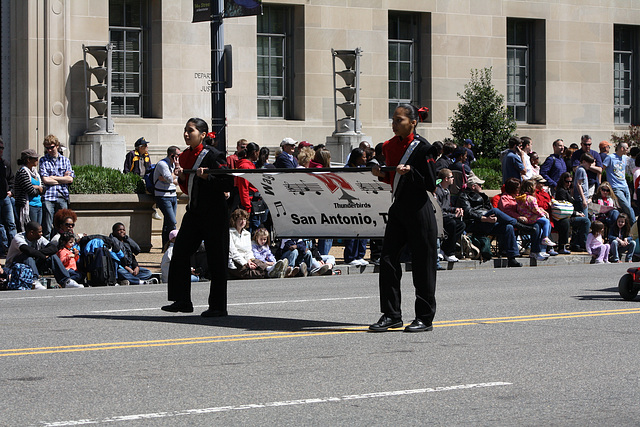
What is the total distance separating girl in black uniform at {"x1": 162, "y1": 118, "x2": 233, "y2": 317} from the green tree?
753 inches

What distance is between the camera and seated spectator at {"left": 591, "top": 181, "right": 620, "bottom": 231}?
2167 centimetres

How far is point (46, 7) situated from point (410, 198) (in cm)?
1688

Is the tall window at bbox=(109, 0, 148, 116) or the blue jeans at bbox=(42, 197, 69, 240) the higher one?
the tall window at bbox=(109, 0, 148, 116)

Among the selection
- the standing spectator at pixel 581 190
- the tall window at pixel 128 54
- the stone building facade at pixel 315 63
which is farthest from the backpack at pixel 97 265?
the tall window at pixel 128 54

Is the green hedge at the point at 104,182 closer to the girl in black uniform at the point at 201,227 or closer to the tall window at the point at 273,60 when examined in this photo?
the tall window at the point at 273,60

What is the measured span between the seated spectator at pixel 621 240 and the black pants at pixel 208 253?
11.3 metres

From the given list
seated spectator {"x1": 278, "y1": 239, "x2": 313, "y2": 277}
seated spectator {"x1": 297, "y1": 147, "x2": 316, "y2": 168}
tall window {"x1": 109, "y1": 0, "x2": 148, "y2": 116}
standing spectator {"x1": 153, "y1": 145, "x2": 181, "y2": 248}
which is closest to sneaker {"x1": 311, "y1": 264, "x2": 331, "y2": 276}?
seated spectator {"x1": 278, "y1": 239, "x2": 313, "y2": 277}

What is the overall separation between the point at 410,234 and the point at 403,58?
21.2 m

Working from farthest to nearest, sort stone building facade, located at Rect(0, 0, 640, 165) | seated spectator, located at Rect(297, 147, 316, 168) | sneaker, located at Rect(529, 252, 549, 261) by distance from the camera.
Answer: stone building facade, located at Rect(0, 0, 640, 165)
sneaker, located at Rect(529, 252, 549, 261)
seated spectator, located at Rect(297, 147, 316, 168)

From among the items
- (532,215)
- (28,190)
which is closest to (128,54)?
(28,190)

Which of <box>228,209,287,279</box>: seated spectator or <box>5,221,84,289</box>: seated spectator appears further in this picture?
<box>228,209,287,279</box>: seated spectator

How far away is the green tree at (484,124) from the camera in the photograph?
29688 millimetres

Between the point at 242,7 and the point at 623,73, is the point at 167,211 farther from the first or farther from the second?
the point at 623,73

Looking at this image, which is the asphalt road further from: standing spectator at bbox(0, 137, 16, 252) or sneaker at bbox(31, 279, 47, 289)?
standing spectator at bbox(0, 137, 16, 252)
